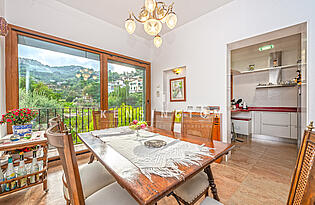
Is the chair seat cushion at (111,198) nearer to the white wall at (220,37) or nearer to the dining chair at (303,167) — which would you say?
the dining chair at (303,167)

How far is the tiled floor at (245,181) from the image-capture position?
1.52m

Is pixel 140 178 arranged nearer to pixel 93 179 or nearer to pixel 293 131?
pixel 93 179

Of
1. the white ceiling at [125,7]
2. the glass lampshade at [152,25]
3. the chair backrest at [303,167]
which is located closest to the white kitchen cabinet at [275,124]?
the white ceiling at [125,7]

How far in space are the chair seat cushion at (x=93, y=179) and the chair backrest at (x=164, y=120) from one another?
1.07 meters

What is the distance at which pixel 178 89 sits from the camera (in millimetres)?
3443

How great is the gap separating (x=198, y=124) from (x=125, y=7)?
2.68 metres

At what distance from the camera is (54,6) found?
7.88 ft

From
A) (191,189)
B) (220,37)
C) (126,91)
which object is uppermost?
(220,37)

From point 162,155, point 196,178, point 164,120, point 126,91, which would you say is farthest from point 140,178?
point 126,91

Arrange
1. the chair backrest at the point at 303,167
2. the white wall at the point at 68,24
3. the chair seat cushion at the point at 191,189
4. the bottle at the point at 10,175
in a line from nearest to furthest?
1. the chair backrest at the point at 303,167
2. the chair seat cushion at the point at 191,189
3. the bottle at the point at 10,175
4. the white wall at the point at 68,24

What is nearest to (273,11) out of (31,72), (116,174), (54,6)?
(116,174)

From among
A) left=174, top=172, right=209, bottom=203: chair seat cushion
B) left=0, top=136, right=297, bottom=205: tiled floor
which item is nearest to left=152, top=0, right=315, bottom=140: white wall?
left=0, top=136, right=297, bottom=205: tiled floor

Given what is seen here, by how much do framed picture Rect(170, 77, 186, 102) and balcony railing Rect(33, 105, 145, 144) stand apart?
3.97 feet

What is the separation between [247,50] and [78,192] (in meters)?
4.72
